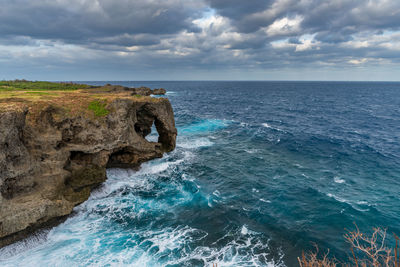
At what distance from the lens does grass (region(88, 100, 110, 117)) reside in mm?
25281

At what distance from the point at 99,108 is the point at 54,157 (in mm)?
7271

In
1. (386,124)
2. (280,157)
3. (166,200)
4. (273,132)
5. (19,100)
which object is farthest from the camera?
(386,124)

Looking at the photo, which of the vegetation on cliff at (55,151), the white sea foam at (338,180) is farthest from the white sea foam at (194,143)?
the white sea foam at (338,180)

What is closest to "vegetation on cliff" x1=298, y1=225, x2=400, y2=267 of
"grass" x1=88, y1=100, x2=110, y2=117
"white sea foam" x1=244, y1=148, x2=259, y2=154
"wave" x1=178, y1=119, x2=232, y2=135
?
"white sea foam" x1=244, y1=148, x2=259, y2=154

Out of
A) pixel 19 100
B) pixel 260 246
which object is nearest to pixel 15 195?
pixel 19 100

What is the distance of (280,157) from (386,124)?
4174 cm

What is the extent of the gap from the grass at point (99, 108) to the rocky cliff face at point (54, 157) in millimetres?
565

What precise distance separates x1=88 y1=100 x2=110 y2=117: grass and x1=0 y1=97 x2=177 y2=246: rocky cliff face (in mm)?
565

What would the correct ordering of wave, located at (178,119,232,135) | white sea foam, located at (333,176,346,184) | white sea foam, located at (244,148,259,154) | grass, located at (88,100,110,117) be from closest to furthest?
grass, located at (88,100,110,117), white sea foam, located at (333,176,346,184), white sea foam, located at (244,148,259,154), wave, located at (178,119,232,135)

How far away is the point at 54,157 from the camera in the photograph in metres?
20.9

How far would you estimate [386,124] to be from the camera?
58500 millimetres

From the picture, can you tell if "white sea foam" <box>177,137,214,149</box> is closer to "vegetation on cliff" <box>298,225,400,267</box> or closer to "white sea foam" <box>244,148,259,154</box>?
"white sea foam" <box>244,148,259,154</box>

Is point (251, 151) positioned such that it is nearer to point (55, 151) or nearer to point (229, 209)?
point (229, 209)

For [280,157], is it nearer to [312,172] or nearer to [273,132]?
[312,172]
